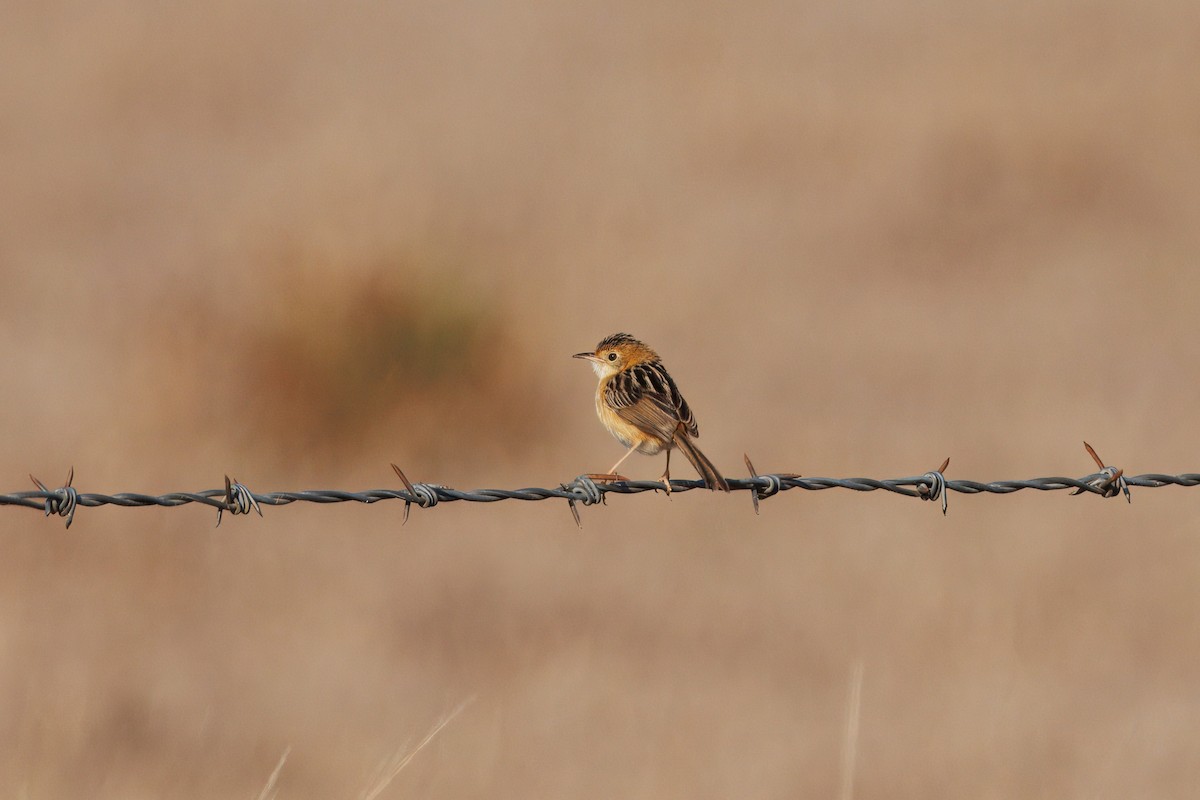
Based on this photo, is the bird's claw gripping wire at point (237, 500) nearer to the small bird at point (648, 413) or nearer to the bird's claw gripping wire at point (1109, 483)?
the small bird at point (648, 413)

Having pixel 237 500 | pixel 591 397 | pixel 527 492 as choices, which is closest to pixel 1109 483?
pixel 527 492

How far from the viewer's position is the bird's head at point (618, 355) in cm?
889

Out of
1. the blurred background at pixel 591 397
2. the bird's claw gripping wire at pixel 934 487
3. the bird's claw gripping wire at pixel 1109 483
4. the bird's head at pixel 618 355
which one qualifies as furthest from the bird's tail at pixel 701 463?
the bird's claw gripping wire at pixel 1109 483

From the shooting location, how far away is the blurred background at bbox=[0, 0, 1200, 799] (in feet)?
31.9

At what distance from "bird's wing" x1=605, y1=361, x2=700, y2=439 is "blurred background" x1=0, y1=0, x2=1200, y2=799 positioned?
1.53 meters

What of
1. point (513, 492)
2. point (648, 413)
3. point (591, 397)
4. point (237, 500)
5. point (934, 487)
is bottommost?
point (237, 500)

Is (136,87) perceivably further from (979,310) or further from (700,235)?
(979,310)

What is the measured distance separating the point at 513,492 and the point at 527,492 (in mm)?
60

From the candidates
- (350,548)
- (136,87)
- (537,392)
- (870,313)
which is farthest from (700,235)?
(136,87)

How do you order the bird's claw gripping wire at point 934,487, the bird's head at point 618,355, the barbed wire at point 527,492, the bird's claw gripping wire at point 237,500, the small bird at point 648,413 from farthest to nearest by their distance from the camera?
the bird's head at point 618,355 < the small bird at point 648,413 < the bird's claw gripping wire at point 934,487 < the bird's claw gripping wire at point 237,500 < the barbed wire at point 527,492

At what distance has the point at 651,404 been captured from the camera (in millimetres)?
7578

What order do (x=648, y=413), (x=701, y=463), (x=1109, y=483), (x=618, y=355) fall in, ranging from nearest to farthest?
(x=1109, y=483)
(x=701, y=463)
(x=648, y=413)
(x=618, y=355)

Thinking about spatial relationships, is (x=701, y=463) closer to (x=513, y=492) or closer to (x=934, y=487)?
(x=934, y=487)

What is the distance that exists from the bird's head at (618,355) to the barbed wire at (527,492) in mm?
1989
